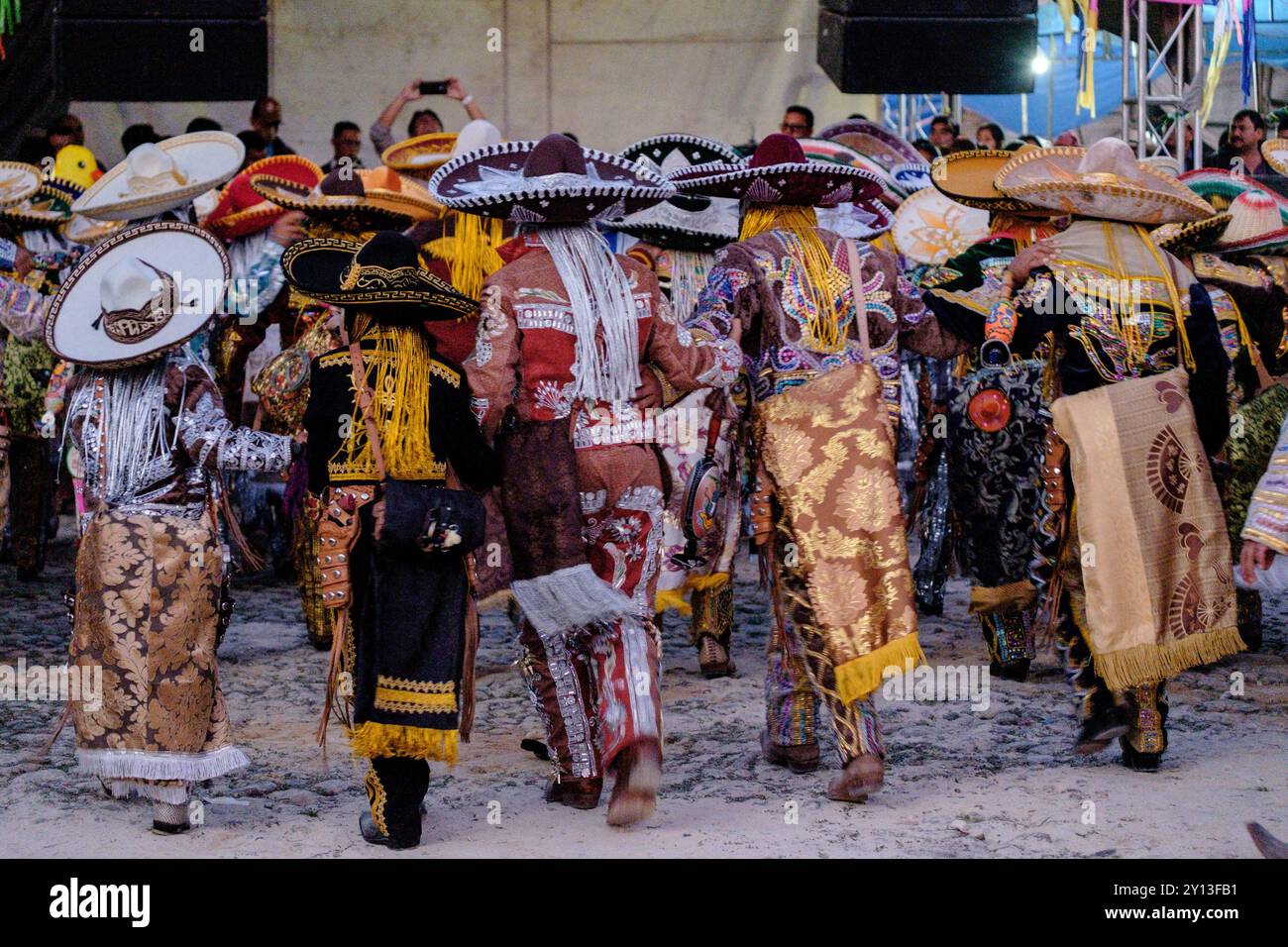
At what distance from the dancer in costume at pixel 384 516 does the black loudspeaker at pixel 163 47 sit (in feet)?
22.5

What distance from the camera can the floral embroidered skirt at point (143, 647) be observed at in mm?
5309

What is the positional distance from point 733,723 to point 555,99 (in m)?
9.20

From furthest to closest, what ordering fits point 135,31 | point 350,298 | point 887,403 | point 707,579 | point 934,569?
point 135,31, point 934,569, point 707,579, point 887,403, point 350,298

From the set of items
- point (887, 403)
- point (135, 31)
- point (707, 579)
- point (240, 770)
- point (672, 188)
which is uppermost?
point (135, 31)

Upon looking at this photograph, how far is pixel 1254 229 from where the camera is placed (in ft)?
24.8

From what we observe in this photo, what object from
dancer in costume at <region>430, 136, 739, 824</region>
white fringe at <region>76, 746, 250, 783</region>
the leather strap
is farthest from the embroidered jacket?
white fringe at <region>76, 746, 250, 783</region>

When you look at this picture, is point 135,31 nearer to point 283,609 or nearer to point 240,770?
point 283,609

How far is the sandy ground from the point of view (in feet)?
17.0

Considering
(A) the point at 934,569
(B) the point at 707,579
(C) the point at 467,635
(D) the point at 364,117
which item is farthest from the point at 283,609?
(D) the point at 364,117

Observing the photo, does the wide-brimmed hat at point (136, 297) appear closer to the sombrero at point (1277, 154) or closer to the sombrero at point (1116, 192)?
the sombrero at point (1116, 192)

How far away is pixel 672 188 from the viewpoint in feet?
18.9

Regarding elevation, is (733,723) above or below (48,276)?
below

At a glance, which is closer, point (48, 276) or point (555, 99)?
point (48, 276)

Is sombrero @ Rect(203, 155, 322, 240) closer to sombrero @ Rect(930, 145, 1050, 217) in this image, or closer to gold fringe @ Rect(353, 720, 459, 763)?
sombrero @ Rect(930, 145, 1050, 217)
